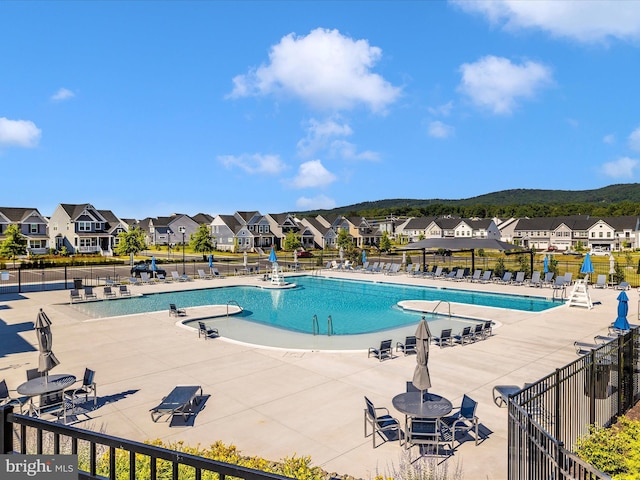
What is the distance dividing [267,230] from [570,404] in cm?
7865

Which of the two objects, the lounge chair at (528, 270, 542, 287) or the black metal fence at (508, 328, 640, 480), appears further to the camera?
the lounge chair at (528, 270, 542, 287)

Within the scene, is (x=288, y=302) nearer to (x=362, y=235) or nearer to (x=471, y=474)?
(x=471, y=474)

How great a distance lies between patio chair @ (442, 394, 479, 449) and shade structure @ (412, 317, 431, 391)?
82cm

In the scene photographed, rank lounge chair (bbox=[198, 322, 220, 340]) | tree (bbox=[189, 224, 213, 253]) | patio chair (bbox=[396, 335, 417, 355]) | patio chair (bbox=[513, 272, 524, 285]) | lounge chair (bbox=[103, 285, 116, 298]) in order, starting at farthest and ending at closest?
tree (bbox=[189, 224, 213, 253])
patio chair (bbox=[513, 272, 524, 285])
lounge chair (bbox=[103, 285, 116, 298])
lounge chair (bbox=[198, 322, 220, 340])
patio chair (bbox=[396, 335, 417, 355])

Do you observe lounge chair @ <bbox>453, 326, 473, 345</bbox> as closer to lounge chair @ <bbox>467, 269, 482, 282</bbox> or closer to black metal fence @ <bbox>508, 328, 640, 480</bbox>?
black metal fence @ <bbox>508, 328, 640, 480</bbox>

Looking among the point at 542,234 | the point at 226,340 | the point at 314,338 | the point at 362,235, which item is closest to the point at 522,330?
the point at 314,338

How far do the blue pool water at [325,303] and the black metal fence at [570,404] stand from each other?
9.42 meters

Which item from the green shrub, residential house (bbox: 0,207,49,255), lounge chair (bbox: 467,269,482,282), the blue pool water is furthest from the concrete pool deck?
residential house (bbox: 0,207,49,255)

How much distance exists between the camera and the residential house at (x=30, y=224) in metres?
64.7

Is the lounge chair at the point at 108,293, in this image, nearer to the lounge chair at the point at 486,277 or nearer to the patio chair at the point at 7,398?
the patio chair at the point at 7,398

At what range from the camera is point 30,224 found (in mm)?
66812

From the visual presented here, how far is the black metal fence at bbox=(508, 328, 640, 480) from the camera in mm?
5277

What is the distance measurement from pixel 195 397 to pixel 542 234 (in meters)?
107

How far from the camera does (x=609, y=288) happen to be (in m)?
29.6
